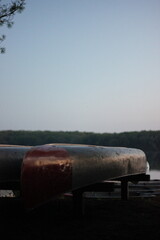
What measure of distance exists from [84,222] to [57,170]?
98cm

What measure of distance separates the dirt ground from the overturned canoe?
443 millimetres

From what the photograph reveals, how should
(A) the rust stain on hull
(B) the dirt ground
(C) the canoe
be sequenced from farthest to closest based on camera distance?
(C) the canoe, (B) the dirt ground, (A) the rust stain on hull

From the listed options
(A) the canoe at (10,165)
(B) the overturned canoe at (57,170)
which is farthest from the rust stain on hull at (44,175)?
(A) the canoe at (10,165)

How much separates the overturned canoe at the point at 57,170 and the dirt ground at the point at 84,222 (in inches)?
17.4

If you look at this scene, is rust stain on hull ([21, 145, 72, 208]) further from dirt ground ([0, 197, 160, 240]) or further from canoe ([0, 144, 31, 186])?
canoe ([0, 144, 31, 186])

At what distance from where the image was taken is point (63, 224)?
151 inches

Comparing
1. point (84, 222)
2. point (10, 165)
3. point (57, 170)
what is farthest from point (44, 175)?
point (84, 222)

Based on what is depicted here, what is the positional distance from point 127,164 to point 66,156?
1.66m

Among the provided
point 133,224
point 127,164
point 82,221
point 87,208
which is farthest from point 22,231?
point 127,164

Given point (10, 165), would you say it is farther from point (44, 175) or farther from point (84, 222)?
point (84, 222)

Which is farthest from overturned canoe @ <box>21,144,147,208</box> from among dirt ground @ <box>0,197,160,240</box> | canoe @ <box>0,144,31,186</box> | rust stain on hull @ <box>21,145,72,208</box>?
→ canoe @ <box>0,144,31,186</box>

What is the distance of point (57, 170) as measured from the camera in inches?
129

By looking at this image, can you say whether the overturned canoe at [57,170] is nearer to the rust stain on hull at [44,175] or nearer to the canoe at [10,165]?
the rust stain on hull at [44,175]

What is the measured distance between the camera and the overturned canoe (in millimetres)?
3146
